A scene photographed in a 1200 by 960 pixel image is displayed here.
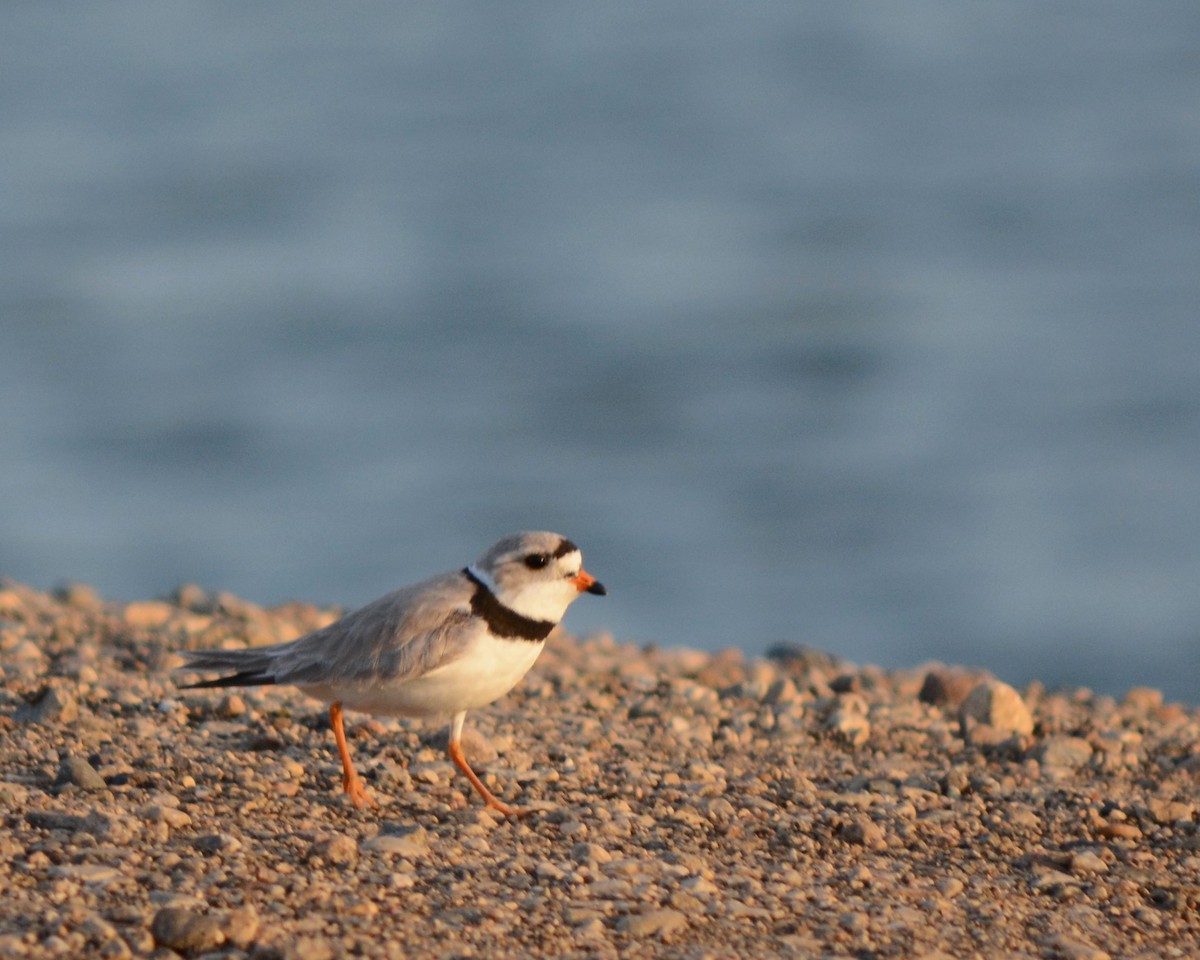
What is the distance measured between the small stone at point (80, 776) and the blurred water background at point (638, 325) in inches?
316

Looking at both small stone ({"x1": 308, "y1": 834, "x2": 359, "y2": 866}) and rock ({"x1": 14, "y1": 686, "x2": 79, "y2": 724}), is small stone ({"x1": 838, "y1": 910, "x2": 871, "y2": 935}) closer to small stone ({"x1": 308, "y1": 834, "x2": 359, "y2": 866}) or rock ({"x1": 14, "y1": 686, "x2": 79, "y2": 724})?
small stone ({"x1": 308, "y1": 834, "x2": 359, "y2": 866})

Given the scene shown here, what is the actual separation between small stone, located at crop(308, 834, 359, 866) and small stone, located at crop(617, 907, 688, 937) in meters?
0.83

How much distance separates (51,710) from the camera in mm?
6035

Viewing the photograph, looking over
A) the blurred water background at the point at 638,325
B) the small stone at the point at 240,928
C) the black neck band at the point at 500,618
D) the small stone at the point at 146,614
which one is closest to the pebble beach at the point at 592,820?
the small stone at the point at 240,928

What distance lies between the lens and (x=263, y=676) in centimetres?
573

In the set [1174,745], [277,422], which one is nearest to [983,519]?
[277,422]

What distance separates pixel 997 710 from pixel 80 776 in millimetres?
3735

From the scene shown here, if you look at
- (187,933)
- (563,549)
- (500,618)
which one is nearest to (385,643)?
(500,618)

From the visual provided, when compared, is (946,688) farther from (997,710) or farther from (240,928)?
(240,928)

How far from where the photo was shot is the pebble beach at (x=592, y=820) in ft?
14.1

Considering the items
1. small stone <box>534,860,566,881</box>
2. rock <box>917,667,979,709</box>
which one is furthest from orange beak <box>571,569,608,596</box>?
rock <box>917,667,979,709</box>

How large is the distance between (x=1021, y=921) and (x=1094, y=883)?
0.49 meters

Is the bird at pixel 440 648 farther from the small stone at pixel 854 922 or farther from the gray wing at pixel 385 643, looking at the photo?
the small stone at pixel 854 922

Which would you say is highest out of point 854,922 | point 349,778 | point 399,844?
point 854,922
